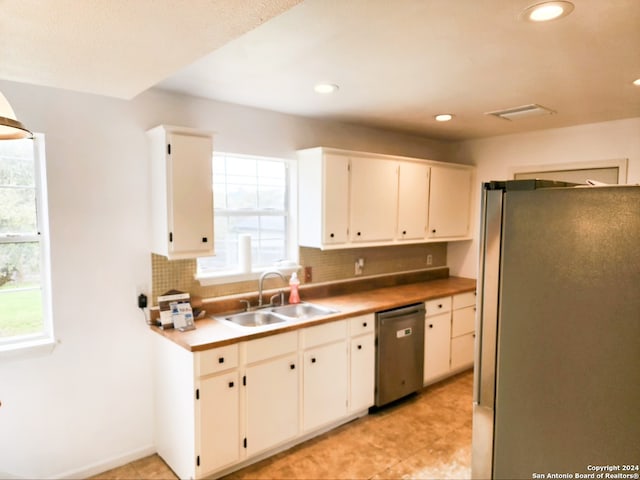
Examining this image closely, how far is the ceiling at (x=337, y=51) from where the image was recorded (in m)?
1.31

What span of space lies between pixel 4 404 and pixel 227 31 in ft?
7.60

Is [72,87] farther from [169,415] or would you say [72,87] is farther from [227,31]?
[169,415]

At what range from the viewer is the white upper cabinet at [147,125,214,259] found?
7.98 feet

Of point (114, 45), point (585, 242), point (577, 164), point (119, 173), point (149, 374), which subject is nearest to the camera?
point (585, 242)

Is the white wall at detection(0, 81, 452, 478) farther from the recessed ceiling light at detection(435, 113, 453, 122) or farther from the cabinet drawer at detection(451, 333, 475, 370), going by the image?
the cabinet drawer at detection(451, 333, 475, 370)

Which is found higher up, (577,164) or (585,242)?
(577,164)

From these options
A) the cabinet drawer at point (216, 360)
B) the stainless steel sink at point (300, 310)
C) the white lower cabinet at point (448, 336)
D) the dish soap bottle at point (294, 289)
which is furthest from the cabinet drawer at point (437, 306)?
the cabinet drawer at point (216, 360)

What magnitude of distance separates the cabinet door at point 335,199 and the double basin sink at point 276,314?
1.84 ft

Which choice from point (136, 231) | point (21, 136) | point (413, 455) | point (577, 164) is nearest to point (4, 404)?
point (136, 231)

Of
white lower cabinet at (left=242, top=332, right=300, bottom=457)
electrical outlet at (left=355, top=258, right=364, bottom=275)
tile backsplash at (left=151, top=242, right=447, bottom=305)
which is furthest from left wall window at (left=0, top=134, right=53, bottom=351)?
electrical outlet at (left=355, top=258, right=364, bottom=275)

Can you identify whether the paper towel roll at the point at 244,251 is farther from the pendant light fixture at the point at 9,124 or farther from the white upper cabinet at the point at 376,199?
the pendant light fixture at the point at 9,124

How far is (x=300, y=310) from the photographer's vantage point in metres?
3.22

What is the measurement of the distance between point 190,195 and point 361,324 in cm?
157

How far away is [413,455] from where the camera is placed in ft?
8.80
